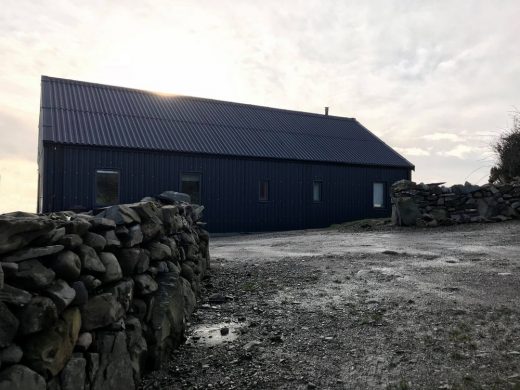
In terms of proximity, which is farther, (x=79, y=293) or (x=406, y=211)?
(x=406, y=211)

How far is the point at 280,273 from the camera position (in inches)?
342

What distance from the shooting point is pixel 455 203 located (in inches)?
698

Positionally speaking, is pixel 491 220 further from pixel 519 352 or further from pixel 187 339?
pixel 187 339

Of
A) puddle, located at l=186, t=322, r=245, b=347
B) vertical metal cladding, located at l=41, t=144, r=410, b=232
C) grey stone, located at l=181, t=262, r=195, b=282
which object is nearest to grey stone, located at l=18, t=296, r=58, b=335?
puddle, located at l=186, t=322, r=245, b=347

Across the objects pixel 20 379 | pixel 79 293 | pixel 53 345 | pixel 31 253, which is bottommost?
pixel 20 379

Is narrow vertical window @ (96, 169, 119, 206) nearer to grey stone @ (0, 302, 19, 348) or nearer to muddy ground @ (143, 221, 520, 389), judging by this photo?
muddy ground @ (143, 221, 520, 389)

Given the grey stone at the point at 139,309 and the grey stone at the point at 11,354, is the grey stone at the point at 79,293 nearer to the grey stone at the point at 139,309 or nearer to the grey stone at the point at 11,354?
the grey stone at the point at 11,354

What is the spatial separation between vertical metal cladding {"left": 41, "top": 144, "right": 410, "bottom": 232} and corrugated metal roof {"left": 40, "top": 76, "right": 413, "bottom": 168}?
51 centimetres

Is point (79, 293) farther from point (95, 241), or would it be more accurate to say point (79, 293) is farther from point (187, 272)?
point (187, 272)

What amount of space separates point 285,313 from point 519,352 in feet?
9.17

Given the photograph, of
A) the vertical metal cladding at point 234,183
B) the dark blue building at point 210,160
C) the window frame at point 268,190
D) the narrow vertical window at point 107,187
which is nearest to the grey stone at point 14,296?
the dark blue building at point 210,160

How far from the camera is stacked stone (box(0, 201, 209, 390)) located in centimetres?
277

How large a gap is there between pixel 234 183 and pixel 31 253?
19.4m

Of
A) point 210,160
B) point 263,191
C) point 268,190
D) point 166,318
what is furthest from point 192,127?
point 166,318
